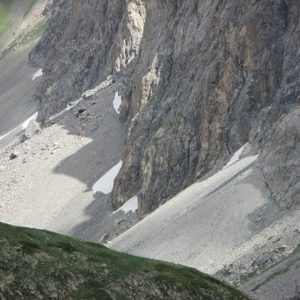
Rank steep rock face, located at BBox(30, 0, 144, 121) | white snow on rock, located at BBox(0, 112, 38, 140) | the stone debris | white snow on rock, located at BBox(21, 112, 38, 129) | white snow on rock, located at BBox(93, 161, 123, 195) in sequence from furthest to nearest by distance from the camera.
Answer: white snow on rock, located at BBox(21, 112, 38, 129) < white snow on rock, located at BBox(0, 112, 38, 140) < steep rock face, located at BBox(30, 0, 144, 121) < the stone debris < white snow on rock, located at BBox(93, 161, 123, 195)

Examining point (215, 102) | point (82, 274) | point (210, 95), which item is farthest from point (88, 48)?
point (82, 274)

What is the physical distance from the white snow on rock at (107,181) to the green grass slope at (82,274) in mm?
51383

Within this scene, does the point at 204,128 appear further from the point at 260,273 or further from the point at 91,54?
the point at 91,54

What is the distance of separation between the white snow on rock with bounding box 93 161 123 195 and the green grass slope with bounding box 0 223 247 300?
5138 centimetres

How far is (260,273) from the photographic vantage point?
33750 millimetres

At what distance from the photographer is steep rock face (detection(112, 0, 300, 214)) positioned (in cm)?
5878

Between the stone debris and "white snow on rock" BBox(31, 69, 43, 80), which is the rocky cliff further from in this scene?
"white snow on rock" BBox(31, 69, 43, 80)

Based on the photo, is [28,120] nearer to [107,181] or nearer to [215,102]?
[107,181]

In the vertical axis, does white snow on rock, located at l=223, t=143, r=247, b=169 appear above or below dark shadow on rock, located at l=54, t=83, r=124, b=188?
below

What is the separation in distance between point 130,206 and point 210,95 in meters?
14.7

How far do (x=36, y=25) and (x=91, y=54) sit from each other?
76349 mm

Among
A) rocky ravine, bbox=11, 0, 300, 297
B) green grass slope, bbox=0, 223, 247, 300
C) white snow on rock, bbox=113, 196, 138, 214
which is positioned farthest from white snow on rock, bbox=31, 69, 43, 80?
green grass slope, bbox=0, 223, 247, 300

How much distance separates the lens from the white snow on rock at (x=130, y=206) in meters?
69.0

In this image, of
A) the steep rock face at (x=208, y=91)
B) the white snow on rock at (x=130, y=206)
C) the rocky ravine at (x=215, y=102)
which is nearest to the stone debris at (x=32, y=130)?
the rocky ravine at (x=215, y=102)
